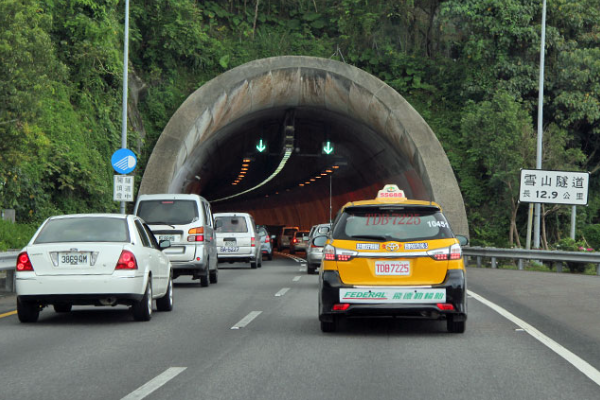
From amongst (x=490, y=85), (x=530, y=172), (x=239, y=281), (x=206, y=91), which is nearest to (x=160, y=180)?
(x=206, y=91)

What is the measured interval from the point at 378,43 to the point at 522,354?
33.2 meters

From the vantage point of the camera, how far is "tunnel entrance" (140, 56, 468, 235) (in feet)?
107

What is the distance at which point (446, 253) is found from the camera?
10250mm

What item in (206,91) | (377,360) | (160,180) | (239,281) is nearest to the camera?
(377,360)

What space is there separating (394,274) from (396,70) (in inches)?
1211

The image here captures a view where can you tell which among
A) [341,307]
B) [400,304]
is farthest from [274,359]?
[400,304]

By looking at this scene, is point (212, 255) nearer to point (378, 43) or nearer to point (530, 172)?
point (530, 172)

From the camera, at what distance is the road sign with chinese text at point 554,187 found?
28.8 meters

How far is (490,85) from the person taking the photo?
37344 mm

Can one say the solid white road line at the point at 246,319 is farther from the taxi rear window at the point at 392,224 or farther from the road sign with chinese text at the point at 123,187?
the road sign with chinese text at the point at 123,187

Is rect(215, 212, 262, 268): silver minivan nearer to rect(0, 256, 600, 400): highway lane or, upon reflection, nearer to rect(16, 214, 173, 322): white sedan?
rect(0, 256, 600, 400): highway lane

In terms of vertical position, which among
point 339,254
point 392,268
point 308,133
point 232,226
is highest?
point 308,133

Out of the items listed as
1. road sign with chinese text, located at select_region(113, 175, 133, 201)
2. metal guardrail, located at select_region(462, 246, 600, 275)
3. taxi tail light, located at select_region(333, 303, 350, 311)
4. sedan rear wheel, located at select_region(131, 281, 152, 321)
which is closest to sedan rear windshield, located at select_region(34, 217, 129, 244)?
sedan rear wheel, located at select_region(131, 281, 152, 321)

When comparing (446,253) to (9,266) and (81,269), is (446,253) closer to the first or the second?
(81,269)
